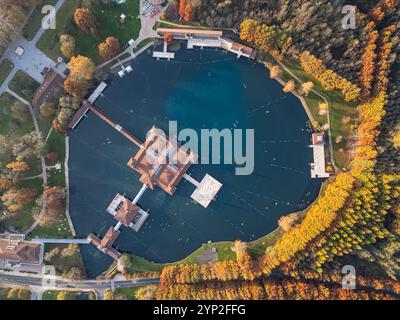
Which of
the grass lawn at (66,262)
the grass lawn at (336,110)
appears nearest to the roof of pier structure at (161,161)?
the grass lawn at (66,262)

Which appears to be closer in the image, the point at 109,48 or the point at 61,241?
the point at 109,48

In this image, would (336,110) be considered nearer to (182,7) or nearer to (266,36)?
(266,36)

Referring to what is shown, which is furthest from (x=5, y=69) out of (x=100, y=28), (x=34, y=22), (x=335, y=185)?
(x=335, y=185)

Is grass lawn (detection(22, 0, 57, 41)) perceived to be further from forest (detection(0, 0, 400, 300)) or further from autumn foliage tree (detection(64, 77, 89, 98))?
autumn foliage tree (detection(64, 77, 89, 98))

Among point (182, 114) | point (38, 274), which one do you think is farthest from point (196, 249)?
point (38, 274)

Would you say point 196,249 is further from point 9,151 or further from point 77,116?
point 9,151

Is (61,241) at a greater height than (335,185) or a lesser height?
lesser

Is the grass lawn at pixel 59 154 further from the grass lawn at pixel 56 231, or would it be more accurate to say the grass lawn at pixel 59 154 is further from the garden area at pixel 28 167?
the grass lawn at pixel 56 231
